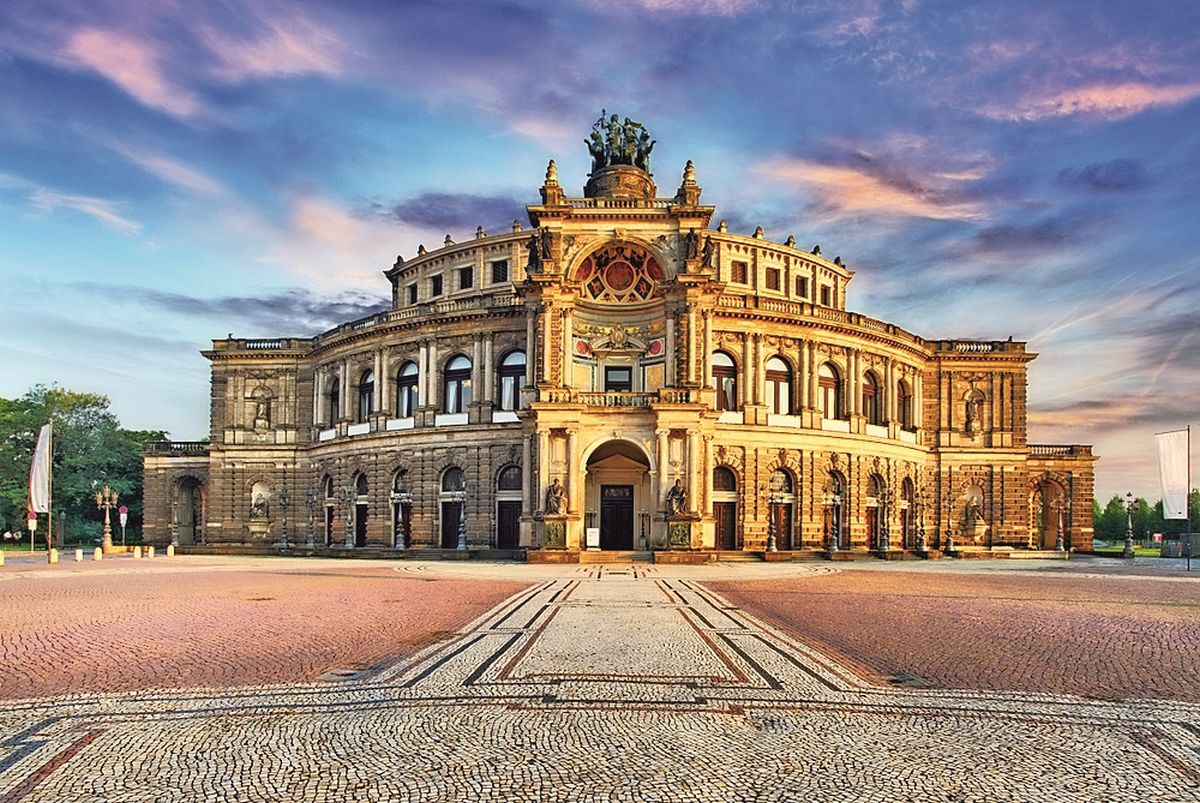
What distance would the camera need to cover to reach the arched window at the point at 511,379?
5234 centimetres

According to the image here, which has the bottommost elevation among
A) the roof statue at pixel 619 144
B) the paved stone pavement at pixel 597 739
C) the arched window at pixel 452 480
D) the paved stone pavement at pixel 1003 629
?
the paved stone pavement at pixel 1003 629

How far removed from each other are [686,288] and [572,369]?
7519 millimetres

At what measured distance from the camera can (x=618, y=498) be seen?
49.7 metres

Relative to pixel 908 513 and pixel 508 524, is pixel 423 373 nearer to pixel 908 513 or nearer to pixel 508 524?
pixel 508 524

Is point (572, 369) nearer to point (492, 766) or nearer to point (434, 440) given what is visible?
point (434, 440)

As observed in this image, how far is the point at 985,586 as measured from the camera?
28.5 m

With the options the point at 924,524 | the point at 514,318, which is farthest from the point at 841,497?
the point at 514,318

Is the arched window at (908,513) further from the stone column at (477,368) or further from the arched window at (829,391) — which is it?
the stone column at (477,368)

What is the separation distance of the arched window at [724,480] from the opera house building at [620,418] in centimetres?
13

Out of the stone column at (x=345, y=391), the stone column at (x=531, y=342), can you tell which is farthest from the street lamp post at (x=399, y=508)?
the stone column at (x=531, y=342)

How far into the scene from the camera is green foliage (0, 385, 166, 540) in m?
72.9

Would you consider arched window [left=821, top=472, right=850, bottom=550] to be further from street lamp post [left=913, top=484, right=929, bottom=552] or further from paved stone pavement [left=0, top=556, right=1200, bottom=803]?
paved stone pavement [left=0, top=556, right=1200, bottom=803]

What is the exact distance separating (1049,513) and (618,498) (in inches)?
1440

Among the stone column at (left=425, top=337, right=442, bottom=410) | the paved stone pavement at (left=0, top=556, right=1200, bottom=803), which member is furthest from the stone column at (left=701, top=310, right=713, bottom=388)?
the paved stone pavement at (left=0, top=556, right=1200, bottom=803)
